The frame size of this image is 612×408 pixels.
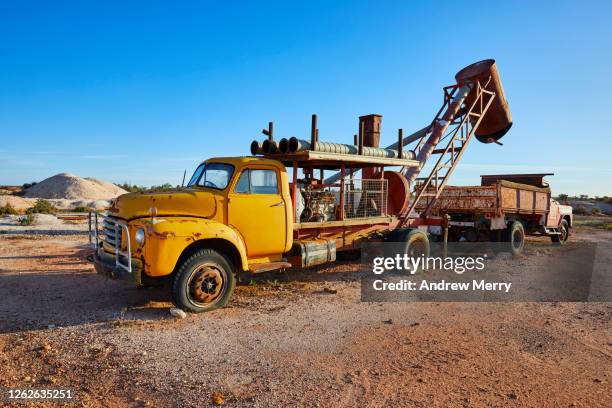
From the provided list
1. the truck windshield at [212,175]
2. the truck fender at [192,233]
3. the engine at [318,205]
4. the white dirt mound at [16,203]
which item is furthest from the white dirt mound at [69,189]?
the truck fender at [192,233]

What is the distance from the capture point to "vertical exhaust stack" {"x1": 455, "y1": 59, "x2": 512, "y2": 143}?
1229cm

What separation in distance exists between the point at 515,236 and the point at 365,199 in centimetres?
535

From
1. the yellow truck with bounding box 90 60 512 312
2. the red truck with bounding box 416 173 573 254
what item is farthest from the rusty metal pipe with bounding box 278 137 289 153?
the red truck with bounding box 416 173 573 254

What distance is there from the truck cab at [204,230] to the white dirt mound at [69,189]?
39329mm

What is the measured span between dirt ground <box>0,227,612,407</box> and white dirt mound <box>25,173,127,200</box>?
39.4m

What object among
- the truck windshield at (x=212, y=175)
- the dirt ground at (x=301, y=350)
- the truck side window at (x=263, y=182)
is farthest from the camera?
the truck side window at (x=263, y=182)

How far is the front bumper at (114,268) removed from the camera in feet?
19.2

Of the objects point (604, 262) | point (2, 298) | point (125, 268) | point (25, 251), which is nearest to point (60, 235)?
point (25, 251)

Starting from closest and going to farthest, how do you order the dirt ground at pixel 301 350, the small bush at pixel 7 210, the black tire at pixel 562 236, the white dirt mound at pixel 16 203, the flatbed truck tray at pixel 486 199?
1. the dirt ground at pixel 301 350
2. the flatbed truck tray at pixel 486 199
3. the black tire at pixel 562 236
4. the small bush at pixel 7 210
5. the white dirt mound at pixel 16 203

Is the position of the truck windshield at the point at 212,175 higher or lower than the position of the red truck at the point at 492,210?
higher

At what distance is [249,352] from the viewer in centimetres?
497

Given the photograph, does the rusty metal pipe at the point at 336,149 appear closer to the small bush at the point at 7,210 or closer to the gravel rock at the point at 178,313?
the gravel rock at the point at 178,313

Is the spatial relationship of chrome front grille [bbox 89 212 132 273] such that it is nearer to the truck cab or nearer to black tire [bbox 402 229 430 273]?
the truck cab

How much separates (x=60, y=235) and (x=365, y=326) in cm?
1307
